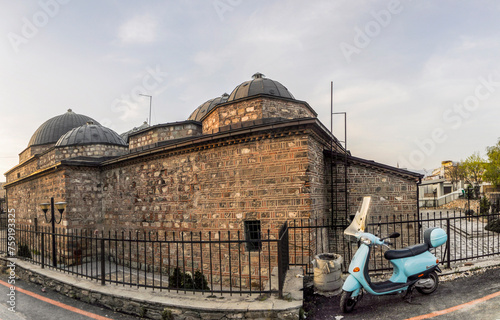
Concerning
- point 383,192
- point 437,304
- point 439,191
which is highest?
point 383,192

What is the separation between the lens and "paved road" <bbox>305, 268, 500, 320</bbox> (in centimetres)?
393

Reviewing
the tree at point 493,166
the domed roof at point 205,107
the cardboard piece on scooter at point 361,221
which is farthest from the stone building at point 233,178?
the tree at point 493,166

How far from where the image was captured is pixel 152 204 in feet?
33.6

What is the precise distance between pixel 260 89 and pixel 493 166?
32537 millimetres

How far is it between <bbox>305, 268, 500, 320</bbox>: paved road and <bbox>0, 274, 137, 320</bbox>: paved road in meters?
3.24

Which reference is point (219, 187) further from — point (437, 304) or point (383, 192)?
point (437, 304)

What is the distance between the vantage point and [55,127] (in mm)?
21531

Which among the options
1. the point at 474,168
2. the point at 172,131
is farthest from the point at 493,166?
the point at 172,131

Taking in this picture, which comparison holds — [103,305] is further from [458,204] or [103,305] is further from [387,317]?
[458,204]

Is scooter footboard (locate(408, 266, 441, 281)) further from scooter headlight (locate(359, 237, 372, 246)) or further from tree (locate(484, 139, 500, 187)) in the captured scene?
tree (locate(484, 139, 500, 187))

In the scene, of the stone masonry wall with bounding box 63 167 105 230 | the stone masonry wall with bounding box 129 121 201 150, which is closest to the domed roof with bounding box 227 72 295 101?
the stone masonry wall with bounding box 129 121 201 150

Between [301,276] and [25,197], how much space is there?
16.8 metres

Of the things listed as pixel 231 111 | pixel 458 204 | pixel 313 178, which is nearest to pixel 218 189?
pixel 313 178

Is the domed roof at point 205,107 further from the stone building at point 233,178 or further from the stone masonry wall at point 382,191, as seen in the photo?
the stone masonry wall at point 382,191
